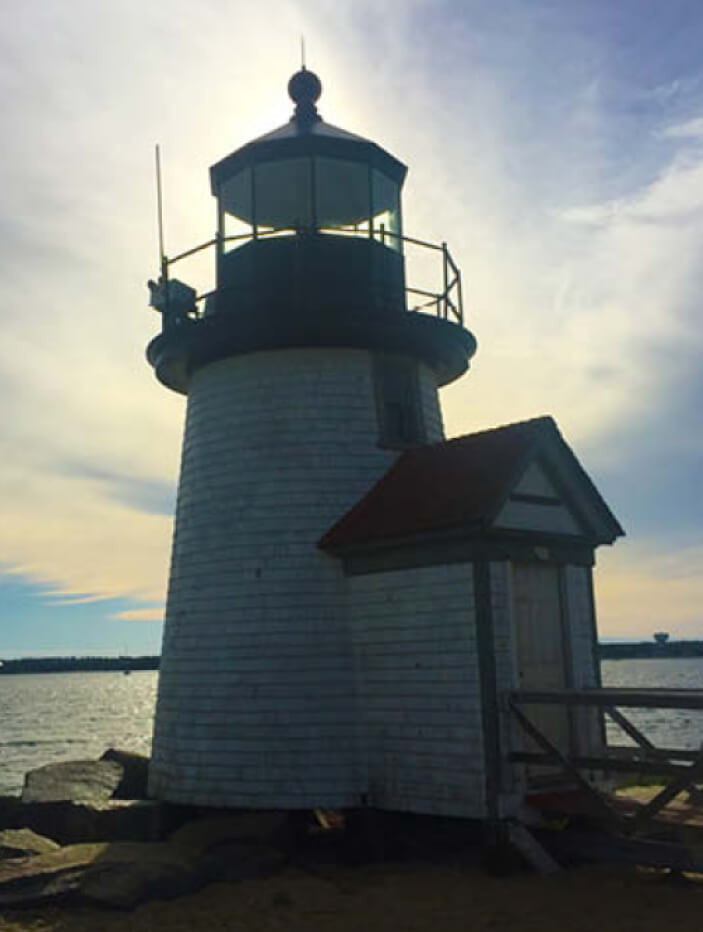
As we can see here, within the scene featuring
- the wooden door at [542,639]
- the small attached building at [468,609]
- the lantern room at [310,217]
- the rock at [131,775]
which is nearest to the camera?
the small attached building at [468,609]


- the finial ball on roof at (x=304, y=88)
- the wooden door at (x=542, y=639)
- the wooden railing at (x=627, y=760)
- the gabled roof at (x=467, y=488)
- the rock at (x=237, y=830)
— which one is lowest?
the rock at (x=237, y=830)

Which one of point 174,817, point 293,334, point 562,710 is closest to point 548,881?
point 562,710

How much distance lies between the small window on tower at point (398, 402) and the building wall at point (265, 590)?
0.56ft

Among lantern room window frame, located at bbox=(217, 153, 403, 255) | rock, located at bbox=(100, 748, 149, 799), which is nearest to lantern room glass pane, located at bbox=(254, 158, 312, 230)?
lantern room window frame, located at bbox=(217, 153, 403, 255)

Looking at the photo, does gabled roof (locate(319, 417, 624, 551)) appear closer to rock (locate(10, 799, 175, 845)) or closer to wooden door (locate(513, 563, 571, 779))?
wooden door (locate(513, 563, 571, 779))

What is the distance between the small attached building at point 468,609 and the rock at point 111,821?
2.88 m

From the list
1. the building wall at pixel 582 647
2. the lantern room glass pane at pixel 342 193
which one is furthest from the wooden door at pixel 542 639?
the lantern room glass pane at pixel 342 193

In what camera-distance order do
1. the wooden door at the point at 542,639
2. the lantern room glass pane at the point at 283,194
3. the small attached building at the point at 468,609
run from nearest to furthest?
1. the small attached building at the point at 468,609
2. the wooden door at the point at 542,639
3. the lantern room glass pane at the point at 283,194

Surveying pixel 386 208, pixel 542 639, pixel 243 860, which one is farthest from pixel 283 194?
pixel 243 860

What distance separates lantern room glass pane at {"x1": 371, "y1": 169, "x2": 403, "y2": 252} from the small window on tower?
1837 mm

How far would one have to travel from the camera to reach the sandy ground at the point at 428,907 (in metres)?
9.16

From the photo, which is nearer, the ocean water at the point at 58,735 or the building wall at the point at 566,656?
the building wall at the point at 566,656

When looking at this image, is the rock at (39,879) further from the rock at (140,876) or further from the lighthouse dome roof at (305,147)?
the lighthouse dome roof at (305,147)

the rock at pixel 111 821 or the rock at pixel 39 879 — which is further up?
the rock at pixel 111 821
